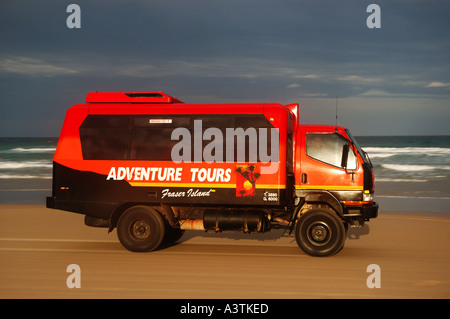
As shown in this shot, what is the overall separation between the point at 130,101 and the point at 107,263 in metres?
3.35

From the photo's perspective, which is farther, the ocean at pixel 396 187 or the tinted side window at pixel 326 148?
the ocean at pixel 396 187

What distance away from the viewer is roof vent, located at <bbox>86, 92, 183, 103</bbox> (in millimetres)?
11578

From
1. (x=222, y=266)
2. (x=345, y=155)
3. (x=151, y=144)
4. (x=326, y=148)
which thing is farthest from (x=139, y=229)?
(x=345, y=155)

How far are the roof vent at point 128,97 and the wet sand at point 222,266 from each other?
3.10 meters

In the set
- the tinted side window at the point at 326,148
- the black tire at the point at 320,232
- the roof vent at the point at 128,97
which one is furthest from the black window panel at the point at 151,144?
the black tire at the point at 320,232

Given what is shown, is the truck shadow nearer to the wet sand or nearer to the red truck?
the wet sand

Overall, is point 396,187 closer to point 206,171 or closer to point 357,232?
point 357,232

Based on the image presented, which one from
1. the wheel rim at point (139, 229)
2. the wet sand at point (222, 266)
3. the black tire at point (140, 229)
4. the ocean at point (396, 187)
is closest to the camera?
the wet sand at point (222, 266)

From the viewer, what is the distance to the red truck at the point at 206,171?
10.9 metres

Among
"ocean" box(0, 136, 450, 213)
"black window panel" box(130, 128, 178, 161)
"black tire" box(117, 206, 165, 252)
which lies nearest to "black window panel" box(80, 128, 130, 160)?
"black window panel" box(130, 128, 178, 161)

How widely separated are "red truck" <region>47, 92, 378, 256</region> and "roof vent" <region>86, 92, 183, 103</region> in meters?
0.02

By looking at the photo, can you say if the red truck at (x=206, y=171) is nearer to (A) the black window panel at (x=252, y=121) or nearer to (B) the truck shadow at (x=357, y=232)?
(A) the black window panel at (x=252, y=121)

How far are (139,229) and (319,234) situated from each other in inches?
143

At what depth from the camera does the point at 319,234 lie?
11.0 meters
